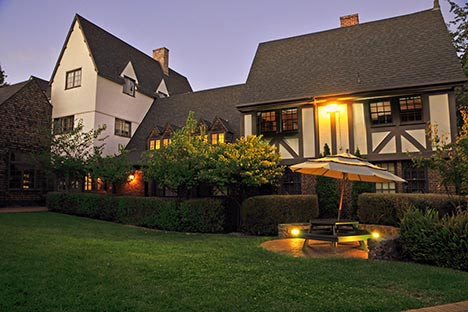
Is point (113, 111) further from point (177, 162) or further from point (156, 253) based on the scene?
point (156, 253)

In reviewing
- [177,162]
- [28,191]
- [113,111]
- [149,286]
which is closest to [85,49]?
[113,111]

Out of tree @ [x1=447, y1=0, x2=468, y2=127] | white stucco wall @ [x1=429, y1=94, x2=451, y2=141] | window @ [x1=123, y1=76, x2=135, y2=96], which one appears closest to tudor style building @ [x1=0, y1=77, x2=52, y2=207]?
window @ [x1=123, y1=76, x2=135, y2=96]

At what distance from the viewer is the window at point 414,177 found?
12.6 meters

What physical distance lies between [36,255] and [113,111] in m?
14.8

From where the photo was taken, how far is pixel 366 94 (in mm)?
13383

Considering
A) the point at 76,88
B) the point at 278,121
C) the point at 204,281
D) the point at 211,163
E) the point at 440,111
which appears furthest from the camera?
the point at 76,88

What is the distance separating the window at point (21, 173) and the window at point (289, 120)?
14.9 metres

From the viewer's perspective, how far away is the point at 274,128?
593 inches

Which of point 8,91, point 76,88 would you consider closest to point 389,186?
point 76,88

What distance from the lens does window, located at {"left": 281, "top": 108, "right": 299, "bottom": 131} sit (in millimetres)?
14719

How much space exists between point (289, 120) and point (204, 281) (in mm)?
10961

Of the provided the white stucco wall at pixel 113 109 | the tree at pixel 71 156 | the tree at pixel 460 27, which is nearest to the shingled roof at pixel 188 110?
the white stucco wall at pixel 113 109

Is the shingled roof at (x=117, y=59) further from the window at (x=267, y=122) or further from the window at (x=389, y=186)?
the window at (x=389, y=186)

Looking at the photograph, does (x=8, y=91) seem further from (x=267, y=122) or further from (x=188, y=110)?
(x=267, y=122)
